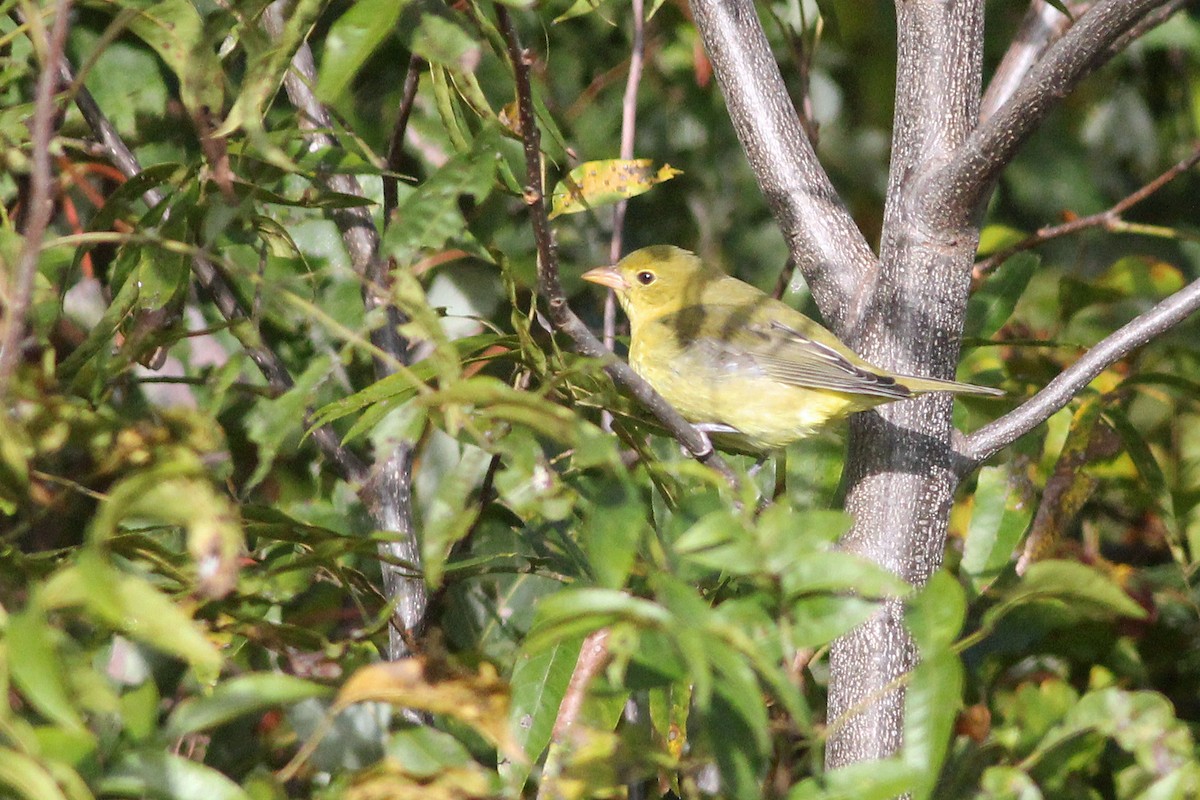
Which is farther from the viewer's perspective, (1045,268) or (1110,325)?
(1045,268)

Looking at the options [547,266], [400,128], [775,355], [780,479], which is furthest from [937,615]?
[775,355]

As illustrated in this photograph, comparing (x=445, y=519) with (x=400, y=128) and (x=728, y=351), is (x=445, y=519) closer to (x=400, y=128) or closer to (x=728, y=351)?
(x=400, y=128)

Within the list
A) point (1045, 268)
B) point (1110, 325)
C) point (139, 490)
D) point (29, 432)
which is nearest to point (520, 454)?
point (139, 490)

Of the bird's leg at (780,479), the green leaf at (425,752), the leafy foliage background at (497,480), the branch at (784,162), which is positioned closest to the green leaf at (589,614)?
the leafy foliage background at (497,480)

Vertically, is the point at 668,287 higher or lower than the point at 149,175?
lower

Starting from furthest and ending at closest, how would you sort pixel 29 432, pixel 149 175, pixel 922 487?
pixel 922 487 < pixel 149 175 < pixel 29 432

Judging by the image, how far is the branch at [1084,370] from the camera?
6.43 feet

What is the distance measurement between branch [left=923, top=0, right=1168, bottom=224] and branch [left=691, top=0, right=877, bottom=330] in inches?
13.2

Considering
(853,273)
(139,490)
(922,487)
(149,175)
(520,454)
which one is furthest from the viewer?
(853,273)

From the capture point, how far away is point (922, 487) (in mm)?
2031

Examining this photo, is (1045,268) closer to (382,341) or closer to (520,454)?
(382,341)

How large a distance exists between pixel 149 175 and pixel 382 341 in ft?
2.09

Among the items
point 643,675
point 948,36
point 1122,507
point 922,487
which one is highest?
point 948,36

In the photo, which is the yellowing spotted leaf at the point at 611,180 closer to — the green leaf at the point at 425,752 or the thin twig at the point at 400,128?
the thin twig at the point at 400,128
